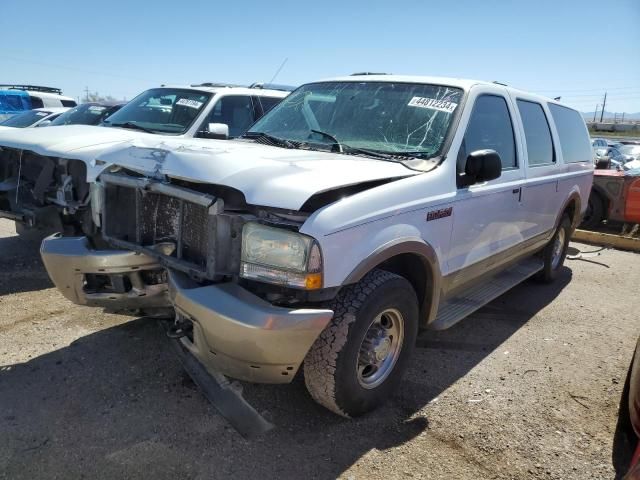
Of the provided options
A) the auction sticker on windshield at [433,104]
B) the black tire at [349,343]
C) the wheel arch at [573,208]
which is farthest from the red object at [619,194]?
the black tire at [349,343]

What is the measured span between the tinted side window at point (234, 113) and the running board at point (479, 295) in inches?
141

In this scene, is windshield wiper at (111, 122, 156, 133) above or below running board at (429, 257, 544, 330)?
above

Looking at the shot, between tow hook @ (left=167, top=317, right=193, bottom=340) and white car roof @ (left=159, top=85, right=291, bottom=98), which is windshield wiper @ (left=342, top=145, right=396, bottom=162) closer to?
tow hook @ (left=167, top=317, right=193, bottom=340)

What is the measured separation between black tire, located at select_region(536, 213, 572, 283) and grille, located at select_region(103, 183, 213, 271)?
174 inches

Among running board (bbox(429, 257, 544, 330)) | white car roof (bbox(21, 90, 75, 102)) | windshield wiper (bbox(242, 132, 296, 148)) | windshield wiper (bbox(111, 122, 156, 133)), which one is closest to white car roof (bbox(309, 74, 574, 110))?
windshield wiper (bbox(242, 132, 296, 148))

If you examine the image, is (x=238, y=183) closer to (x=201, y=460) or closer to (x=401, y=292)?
(x=401, y=292)

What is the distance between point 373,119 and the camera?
12.1 ft

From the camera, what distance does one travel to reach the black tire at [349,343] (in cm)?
272

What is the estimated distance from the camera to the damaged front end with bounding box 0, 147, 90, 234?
4934 mm

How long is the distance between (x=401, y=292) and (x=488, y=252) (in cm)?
132

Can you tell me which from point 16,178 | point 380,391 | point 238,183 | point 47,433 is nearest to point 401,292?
point 380,391

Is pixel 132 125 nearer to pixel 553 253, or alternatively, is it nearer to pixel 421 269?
pixel 421 269

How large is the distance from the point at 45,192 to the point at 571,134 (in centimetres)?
572

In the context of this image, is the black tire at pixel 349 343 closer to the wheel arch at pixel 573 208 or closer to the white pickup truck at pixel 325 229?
the white pickup truck at pixel 325 229
